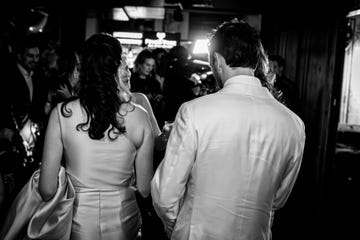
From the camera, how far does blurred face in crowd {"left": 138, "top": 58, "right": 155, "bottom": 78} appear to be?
488 cm

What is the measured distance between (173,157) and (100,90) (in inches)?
23.4

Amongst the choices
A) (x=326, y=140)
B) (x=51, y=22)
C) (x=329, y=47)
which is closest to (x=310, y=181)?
(x=326, y=140)

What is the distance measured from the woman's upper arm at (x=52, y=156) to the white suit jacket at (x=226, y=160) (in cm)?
55

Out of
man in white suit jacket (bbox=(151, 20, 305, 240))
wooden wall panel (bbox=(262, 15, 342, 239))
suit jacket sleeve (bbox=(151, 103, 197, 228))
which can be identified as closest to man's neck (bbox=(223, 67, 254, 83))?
man in white suit jacket (bbox=(151, 20, 305, 240))

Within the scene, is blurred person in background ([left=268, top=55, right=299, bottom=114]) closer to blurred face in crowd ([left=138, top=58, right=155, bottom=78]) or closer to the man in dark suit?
blurred face in crowd ([left=138, top=58, right=155, bottom=78])

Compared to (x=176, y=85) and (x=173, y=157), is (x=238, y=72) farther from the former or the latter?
(x=176, y=85)

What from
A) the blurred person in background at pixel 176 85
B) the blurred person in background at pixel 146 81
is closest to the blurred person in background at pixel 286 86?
the blurred person in background at pixel 176 85

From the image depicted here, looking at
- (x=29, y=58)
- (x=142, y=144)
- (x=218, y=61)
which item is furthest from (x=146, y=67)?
(x=218, y=61)

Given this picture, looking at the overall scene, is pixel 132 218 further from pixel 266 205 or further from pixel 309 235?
pixel 309 235

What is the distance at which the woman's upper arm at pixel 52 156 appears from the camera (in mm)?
2021

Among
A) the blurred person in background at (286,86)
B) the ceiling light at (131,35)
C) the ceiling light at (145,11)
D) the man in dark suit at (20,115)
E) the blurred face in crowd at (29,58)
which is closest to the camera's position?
the man in dark suit at (20,115)

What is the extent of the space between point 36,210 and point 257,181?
1.16 m

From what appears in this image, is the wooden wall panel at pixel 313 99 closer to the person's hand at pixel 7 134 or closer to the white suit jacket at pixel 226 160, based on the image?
the white suit jacket at pixel 226 160

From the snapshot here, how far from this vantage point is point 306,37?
514cm
